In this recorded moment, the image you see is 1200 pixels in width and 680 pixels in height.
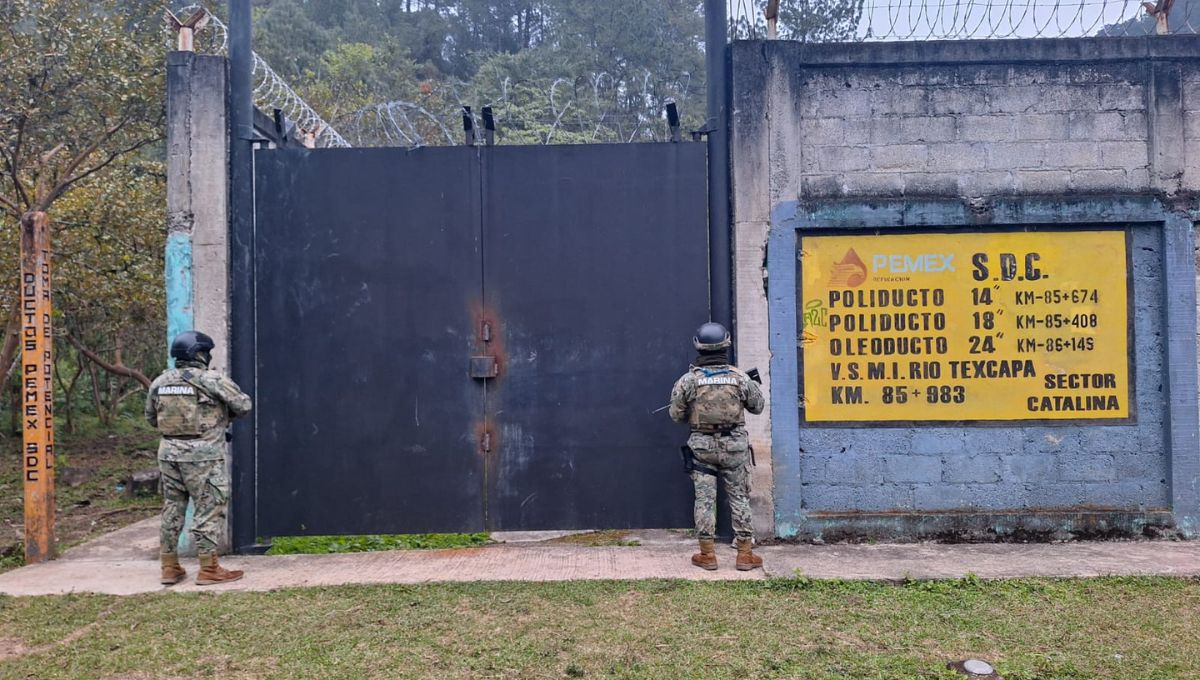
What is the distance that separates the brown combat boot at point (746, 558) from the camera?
480cm

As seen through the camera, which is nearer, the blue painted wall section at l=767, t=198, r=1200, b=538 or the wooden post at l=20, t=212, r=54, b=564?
the wooden post at l=20, t=212, r=54, b=564

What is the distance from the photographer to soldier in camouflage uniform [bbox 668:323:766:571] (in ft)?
16.0

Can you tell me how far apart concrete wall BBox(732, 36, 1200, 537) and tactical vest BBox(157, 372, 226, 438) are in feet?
11.2

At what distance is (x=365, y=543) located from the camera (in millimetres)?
5551

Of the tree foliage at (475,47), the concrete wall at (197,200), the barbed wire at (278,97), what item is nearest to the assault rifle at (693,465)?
the concrete wall at (197,200)

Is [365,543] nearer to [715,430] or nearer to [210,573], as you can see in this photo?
[210,573]

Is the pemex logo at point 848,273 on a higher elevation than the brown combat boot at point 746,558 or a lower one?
higher

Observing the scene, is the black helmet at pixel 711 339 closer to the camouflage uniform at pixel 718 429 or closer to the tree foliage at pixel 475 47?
the camouflage uniform at pixel 718 429

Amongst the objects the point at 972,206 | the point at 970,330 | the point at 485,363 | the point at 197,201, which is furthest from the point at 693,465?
the point at 197,201

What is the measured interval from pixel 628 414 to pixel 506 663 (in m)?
2.33

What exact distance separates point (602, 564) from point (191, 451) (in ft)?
8.28

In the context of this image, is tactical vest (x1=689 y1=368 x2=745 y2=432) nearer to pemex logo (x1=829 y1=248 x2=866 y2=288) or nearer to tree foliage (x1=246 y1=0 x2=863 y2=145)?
pemex logo (x1=829 y1=248 x2=866 y2=288)

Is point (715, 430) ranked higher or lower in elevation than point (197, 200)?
lower

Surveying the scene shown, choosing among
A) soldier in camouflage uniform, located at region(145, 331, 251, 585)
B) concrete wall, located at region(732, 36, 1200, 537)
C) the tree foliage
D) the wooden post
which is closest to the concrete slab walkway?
soldier in camouflage uniform, located at region(145, 331, 251, 585)
